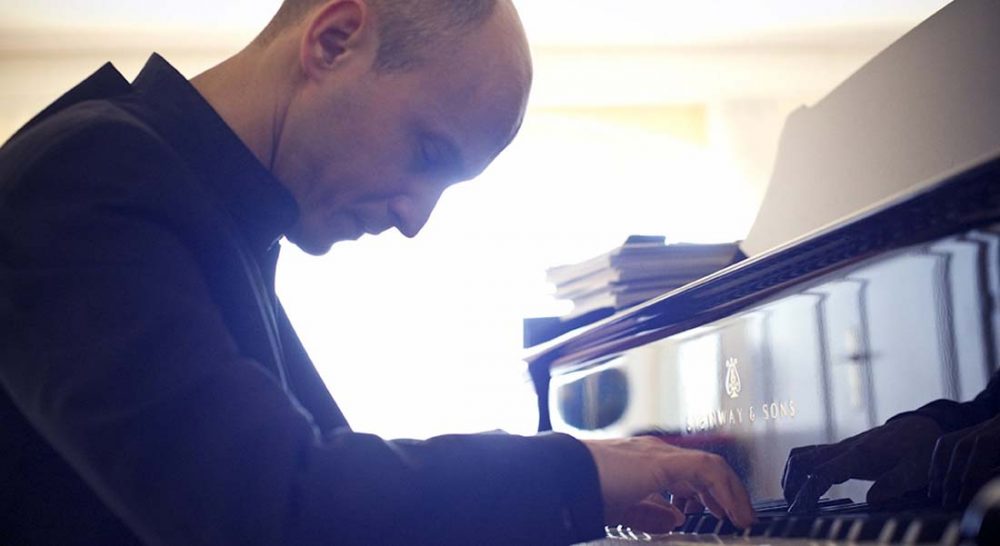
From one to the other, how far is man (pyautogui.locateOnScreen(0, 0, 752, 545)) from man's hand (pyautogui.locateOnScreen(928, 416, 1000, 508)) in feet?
0.72

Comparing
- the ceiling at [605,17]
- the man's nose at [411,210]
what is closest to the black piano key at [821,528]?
the man's nose at [411,210]

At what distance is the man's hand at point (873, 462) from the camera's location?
3.06 feet

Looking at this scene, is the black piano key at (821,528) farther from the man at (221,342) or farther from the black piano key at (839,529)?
the man at (221,342)

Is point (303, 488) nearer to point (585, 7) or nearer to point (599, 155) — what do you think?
point (585, 7)

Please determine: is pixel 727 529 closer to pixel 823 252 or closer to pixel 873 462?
pixel 873 462

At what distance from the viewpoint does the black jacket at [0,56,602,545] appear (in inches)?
32.7

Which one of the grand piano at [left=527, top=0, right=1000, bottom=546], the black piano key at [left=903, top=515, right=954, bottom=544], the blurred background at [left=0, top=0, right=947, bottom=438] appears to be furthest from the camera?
the blurred background at [left=0, top=0, right=947, bottom=438]

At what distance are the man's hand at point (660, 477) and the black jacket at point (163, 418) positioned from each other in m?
0.03

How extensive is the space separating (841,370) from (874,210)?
0.66ft

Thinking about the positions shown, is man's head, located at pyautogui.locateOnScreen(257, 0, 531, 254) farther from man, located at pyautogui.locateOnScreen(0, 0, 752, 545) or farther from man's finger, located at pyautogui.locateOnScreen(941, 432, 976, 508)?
man's finger, located at pyautogui.locateOnScreen(941, 432, 976, 508)

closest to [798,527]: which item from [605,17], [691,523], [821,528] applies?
[821,528]

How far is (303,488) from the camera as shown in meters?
0.85

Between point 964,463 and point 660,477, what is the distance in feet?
0.81

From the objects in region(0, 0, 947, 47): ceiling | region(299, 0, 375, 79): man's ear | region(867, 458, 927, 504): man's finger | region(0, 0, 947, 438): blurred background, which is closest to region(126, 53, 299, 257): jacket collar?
region(299, 0, 375, 79): man's ear
